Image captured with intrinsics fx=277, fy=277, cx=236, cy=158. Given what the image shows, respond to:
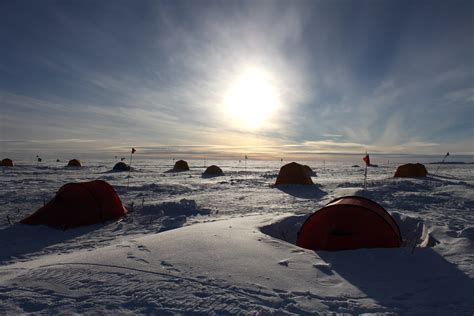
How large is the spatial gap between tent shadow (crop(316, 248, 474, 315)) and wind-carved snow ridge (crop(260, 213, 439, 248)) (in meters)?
1.71

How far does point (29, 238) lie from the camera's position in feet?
23.7

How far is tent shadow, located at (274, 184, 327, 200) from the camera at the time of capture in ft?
48.4

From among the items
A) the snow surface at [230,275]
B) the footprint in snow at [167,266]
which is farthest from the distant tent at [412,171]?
the footprint in snow at [167,266]

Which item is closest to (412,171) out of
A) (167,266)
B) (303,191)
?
(303,191)

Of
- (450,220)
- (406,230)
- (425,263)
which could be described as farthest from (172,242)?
(450,220)

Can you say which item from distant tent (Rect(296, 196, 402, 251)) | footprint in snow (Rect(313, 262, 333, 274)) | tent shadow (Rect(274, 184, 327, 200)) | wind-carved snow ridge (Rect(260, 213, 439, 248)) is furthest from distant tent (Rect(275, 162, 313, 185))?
footprint in snow (Rect(313, 262, 333, 274))

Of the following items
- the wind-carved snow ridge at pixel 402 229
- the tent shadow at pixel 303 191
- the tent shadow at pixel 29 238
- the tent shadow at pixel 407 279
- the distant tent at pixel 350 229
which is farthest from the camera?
the tent shadow at pixel 303 191

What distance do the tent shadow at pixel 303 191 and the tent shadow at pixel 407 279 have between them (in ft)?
30.2

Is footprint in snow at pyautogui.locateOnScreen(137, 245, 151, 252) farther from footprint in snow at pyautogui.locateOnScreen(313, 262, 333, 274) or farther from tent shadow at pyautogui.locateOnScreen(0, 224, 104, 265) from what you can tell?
footprint in snow at pyautogui.locateOnScreen(313, 262, 333, 274)

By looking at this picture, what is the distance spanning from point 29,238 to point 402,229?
1022cm

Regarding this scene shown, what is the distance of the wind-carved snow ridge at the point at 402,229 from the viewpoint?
6801 mm

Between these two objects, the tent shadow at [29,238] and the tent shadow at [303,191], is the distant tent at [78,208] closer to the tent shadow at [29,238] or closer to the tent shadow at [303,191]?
the tent shadow at [29,238]

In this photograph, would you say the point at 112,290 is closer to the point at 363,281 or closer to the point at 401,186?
the point at 363,281

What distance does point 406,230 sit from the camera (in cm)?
791
